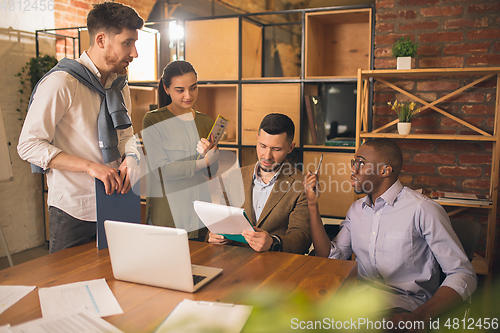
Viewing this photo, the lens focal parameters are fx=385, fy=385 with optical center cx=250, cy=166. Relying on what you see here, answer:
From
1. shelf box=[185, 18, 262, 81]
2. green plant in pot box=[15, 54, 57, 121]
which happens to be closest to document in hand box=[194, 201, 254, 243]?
shelf box=[185, 18, 262, 81]

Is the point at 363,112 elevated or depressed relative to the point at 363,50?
Result: depressed

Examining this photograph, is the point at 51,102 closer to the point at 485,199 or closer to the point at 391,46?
the point at 391,46

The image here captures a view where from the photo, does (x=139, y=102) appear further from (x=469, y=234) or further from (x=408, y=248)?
(x=469, y=234)

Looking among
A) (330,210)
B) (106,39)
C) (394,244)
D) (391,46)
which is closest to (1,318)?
(106,39)

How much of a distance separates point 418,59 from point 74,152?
221cm

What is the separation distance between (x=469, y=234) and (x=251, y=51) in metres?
2.15

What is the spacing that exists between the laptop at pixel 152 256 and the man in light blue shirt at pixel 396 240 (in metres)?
0.75

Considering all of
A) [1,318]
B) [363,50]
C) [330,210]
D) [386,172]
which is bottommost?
[330,210]

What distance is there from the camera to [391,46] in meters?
2.63

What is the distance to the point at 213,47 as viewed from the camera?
10.0ft

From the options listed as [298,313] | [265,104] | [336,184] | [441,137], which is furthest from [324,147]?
[298,313]

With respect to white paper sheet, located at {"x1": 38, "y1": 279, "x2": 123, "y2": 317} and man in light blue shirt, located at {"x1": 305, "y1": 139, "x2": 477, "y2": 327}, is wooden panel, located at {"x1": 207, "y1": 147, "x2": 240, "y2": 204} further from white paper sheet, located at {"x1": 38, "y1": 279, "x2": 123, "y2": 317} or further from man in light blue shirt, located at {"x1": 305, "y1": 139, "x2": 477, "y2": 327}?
white paper sheet, located at {"x1": 38, "y1": 279, "x2": 123, "y2": 317}

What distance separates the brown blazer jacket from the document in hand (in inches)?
11.4

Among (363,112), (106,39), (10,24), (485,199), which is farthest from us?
(10,24)
